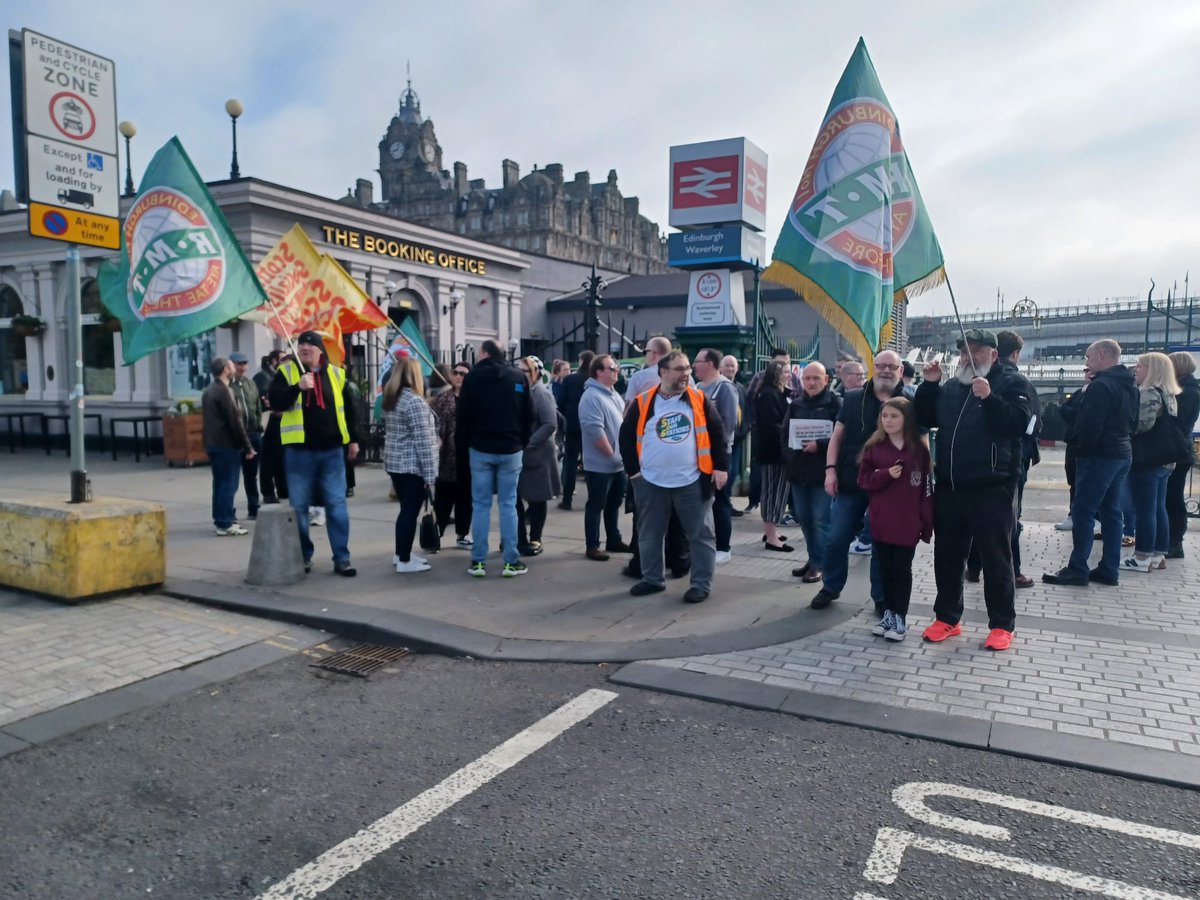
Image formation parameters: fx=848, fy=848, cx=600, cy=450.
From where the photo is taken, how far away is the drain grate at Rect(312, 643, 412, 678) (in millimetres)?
4773

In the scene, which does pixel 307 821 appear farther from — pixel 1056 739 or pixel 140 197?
pixel 140 197

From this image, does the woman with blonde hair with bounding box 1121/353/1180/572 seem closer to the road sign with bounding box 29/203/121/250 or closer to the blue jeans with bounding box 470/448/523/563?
the blue jeans with bounding box 470/448/523/563

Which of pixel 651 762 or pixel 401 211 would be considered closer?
pixel 651 762

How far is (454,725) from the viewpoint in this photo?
398 cm

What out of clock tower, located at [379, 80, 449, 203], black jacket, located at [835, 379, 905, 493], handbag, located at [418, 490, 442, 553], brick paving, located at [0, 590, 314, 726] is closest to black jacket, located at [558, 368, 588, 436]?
handbag, located at [418, 490, 442, 553]

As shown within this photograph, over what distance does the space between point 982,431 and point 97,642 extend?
5.40 metres

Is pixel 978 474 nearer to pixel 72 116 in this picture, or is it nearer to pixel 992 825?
pixel 992 825

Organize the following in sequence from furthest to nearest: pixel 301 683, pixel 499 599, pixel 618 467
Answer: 1. pixel 618 467
2. pixel 499 599
3. pixel 301 683

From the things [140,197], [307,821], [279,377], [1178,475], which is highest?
[140,197]

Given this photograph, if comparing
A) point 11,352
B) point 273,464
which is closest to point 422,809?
point 273,464

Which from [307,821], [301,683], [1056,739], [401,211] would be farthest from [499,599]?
[401,211]

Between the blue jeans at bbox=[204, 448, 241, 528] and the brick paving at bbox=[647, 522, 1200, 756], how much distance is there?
539 centimetres

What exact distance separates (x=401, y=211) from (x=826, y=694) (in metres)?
94.2

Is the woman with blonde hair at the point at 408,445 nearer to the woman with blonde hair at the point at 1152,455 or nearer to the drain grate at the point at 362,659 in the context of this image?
the drain grate at the point at 362,659
